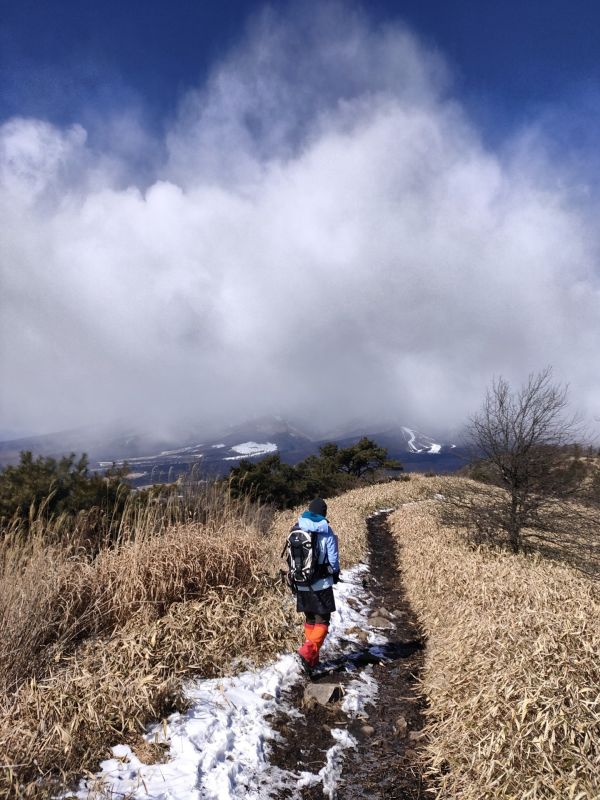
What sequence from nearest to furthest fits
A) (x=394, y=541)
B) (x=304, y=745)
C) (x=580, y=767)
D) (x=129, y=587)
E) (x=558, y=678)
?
(x=580, y=767)
(x=558, y=678)
(x=304, y=745)
(x=129, y=587)
(x=394, y=541)

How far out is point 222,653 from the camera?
19.0 feet

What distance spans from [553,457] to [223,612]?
945 cm

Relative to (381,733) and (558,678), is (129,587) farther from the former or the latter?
(558,678)

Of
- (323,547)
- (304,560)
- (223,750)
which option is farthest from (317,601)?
(223,750)

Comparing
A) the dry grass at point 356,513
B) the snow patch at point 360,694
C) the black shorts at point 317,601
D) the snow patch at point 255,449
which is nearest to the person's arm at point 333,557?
the black shorts at point 317,601

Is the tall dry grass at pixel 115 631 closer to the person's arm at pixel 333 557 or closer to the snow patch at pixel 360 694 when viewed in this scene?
the snow patch at pixel 360 694

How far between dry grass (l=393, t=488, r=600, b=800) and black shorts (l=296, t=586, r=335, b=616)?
59.0 inches

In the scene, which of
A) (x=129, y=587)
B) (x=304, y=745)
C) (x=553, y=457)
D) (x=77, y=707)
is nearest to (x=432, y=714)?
(x=304, y=745)

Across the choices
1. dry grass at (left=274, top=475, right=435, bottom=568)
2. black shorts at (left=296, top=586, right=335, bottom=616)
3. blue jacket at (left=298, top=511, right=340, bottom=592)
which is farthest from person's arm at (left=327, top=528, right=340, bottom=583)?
dry grass at (left=274, top=475, right=435, bottom=568)

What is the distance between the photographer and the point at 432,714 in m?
5.00

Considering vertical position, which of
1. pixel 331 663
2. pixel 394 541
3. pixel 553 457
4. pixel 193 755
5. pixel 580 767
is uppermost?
pixel 553 457

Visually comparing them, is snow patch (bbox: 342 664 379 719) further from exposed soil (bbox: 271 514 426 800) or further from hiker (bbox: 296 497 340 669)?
hiker (bbox: 296 497 340 669)

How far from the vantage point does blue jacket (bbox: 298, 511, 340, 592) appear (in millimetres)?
6117

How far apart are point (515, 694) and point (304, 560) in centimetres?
276
